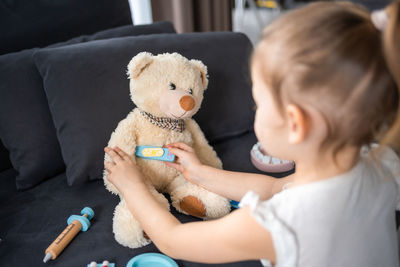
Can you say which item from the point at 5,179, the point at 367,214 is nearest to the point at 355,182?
the point at 367,214

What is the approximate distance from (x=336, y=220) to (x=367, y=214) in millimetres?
72

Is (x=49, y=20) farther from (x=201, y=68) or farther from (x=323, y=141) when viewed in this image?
(x=323, y=141)

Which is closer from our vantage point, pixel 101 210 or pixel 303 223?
pixel 303 223

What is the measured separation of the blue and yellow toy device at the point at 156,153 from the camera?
91 centimetres

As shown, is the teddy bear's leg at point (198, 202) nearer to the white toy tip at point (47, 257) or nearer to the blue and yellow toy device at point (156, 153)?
the blue and yellow toy device at point (156, 153)

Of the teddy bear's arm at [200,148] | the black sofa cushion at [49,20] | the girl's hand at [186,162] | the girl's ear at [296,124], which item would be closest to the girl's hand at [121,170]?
the girl's hand at [186,162]

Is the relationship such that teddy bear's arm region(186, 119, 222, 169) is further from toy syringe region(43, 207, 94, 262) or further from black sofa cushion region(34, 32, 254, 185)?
toy syringe region(43, 207, 94, 262)

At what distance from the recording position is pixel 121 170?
0.84 metres

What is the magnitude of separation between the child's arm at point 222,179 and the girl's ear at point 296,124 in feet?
1.04

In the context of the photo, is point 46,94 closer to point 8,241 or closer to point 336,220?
point 8,241

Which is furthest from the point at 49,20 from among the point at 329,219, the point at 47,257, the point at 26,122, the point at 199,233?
the point at 329,219

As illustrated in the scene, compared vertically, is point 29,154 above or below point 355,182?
below

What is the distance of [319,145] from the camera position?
55 cm

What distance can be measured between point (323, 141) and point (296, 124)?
59 mm
